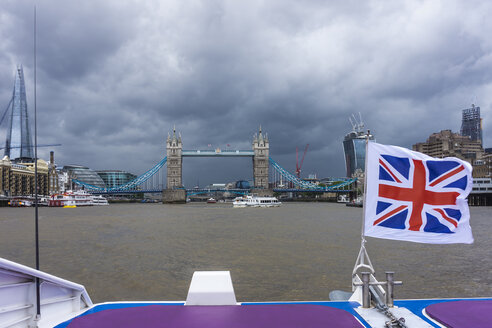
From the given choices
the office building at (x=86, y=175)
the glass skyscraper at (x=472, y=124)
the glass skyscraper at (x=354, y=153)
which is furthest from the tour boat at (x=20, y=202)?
the glass skyscraper at (x=472, y=124)

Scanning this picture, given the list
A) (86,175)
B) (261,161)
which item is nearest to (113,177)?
(86,175)

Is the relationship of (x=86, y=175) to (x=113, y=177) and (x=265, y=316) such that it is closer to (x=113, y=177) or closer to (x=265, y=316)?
(x=113, y=177)

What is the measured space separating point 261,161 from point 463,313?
102 metres

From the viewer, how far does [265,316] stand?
310cm

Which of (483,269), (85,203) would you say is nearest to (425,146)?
(85,203)

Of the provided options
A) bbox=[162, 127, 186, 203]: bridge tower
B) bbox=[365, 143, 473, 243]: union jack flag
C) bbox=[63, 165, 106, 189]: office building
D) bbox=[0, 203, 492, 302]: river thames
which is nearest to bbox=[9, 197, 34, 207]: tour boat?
bbox=[162, 127, 186, 203]: bridge tower

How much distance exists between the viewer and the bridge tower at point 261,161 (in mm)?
102438

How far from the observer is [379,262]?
39.0 ft

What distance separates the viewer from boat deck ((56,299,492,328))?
292 cm

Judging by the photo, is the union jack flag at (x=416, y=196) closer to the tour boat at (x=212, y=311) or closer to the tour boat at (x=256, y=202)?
the tour boat at (x=212, y=311)

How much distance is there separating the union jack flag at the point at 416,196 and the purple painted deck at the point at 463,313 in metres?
0.80

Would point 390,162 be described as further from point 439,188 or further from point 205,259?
point 205,259

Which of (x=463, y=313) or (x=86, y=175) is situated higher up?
(x=86, y=175)

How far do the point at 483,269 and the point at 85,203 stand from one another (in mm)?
71786
